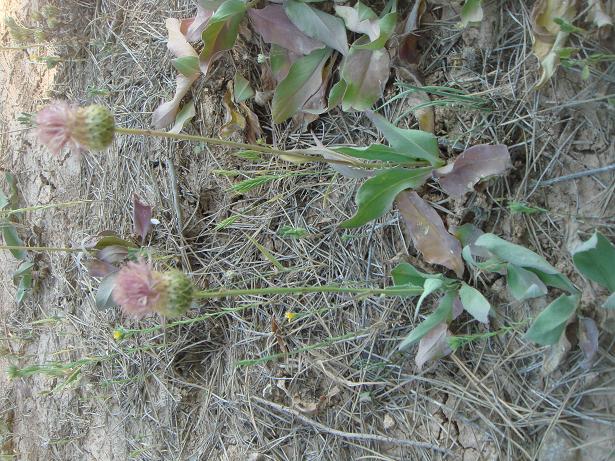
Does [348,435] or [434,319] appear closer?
[434,319]

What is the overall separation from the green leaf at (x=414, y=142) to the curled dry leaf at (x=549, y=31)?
32cm

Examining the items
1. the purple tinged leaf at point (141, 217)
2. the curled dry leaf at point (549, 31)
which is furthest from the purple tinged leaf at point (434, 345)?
the purple tinged leaf at point (141, 217)

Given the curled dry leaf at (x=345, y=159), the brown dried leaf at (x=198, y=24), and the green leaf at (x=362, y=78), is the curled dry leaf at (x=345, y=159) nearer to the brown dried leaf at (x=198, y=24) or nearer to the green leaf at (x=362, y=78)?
the green leaf at (x=362, y=78)

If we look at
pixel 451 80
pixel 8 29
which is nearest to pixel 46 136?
pixel 451 80

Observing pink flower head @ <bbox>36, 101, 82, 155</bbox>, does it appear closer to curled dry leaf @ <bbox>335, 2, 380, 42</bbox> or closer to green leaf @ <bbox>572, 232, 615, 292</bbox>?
curled dry leaf @ <bbox>335, 2, 380, 42</bbox>

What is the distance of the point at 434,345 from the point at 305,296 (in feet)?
1.75

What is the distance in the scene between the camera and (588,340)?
4.58 ft

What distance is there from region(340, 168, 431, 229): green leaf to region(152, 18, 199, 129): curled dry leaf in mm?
970

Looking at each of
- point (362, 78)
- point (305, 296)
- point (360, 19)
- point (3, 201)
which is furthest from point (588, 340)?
point (3, 201)

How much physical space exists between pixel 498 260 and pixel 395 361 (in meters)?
0.47

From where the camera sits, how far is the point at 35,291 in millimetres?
2865

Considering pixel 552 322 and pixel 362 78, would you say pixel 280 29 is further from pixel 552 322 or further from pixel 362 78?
pixel 552 322

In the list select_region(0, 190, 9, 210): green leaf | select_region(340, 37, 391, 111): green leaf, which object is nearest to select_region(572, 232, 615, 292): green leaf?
select_region(340, 37, 391, 111): green leaf

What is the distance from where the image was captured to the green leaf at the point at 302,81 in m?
1.96
